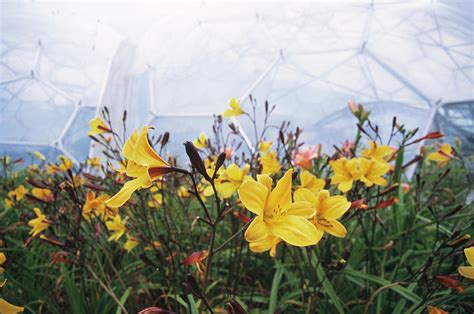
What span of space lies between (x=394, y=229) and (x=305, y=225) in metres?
1.40

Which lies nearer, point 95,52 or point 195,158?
point 195,158

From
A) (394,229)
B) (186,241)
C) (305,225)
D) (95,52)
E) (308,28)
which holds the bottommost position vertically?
(186,241)

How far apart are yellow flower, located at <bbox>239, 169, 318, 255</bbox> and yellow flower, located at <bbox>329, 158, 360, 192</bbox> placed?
0.53 meters

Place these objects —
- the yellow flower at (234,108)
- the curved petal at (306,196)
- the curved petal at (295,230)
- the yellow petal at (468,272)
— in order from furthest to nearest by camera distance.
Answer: the yellow flower at (234,108)
the curved petal at (306,196)
the yellow petal at (468,272)
the curved petal at (295,230)

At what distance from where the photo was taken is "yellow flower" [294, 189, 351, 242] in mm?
756

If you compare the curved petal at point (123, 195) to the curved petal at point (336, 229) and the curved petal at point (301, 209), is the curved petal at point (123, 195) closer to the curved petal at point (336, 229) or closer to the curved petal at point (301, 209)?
the curved petal at point (301, 209)

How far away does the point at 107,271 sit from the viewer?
5.40 feet

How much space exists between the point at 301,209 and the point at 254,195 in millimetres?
114

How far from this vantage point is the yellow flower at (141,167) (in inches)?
21.5

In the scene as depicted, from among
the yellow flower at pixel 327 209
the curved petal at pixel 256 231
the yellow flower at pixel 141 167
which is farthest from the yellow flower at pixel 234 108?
the curved petal at pixel 256 231

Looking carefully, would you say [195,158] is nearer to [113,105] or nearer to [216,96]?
[216,96]

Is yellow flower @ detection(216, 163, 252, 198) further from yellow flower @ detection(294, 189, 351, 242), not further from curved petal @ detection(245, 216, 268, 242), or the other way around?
curved petal @ detection(245, 216, 268, 242)

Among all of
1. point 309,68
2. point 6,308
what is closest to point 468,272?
point 6,308


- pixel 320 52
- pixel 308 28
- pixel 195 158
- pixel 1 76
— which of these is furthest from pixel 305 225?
pixel 1 76
